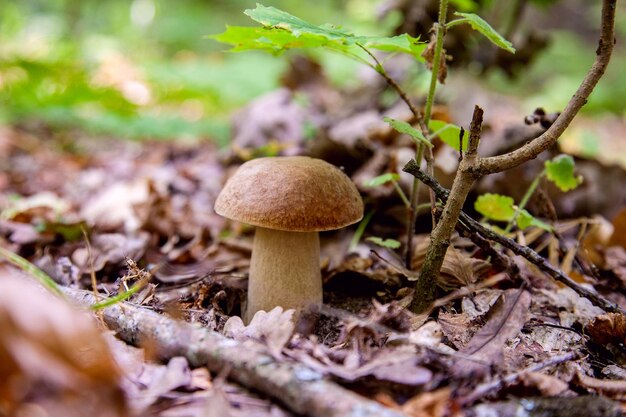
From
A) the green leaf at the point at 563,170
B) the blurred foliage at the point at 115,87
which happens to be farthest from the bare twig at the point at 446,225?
the blurred foliage at the point at 115,87

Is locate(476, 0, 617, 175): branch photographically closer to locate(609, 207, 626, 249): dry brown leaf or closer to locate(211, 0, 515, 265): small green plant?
locate(211, 0, 515, 265): small green plant

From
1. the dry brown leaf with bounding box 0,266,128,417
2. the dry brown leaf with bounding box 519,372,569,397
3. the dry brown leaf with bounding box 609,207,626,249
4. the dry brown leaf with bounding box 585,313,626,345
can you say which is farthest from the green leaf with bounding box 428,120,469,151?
the dry brown leaf with bounding box 0,266,128,417

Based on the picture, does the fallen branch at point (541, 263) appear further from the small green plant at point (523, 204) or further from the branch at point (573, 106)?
the small green plant at point (523, 204)

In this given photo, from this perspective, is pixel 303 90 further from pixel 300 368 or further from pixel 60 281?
pixel 300 368

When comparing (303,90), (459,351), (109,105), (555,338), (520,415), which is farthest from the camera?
(109,105)

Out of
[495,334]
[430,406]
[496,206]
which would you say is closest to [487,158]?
[495,334]

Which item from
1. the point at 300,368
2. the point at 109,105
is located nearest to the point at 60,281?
the point at 300,368

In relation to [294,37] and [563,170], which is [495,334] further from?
[294,37]
